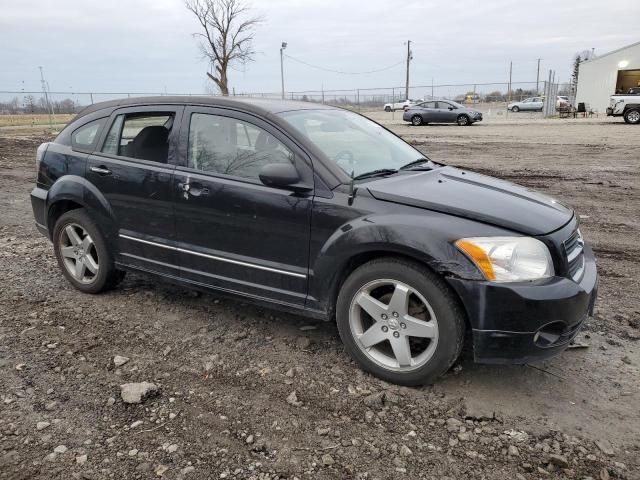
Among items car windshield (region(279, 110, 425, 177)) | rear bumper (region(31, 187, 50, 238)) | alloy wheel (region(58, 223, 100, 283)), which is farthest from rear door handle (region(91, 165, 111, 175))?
car windshield (region(279, 110, 425, 177))

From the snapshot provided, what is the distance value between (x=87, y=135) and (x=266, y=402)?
117 inches

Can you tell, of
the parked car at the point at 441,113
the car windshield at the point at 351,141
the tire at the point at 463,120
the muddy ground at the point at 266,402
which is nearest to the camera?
the muddy ground at the point at 266,402

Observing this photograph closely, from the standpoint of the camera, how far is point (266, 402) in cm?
310

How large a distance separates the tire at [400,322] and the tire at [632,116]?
90.3ft

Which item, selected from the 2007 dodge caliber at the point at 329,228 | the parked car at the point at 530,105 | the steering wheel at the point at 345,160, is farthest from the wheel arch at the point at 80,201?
the parked car at the point at 530,105

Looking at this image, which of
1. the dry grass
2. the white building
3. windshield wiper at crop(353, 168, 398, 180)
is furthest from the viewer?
the white building

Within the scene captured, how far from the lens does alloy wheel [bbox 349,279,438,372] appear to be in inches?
121

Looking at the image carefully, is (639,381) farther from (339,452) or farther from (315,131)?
(315,131)

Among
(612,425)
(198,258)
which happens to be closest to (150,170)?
(198,258)

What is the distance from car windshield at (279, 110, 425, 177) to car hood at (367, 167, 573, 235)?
24 cm

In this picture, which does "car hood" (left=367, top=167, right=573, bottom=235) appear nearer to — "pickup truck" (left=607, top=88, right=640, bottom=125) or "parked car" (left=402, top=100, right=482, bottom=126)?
"pickup truck" (left=607, top=88, right=640, bottom=125)

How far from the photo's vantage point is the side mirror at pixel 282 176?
3.33 m

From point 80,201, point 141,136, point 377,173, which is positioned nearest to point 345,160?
point 377,173

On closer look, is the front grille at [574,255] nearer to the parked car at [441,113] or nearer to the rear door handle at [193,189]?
the rear door handle at [193,189]
